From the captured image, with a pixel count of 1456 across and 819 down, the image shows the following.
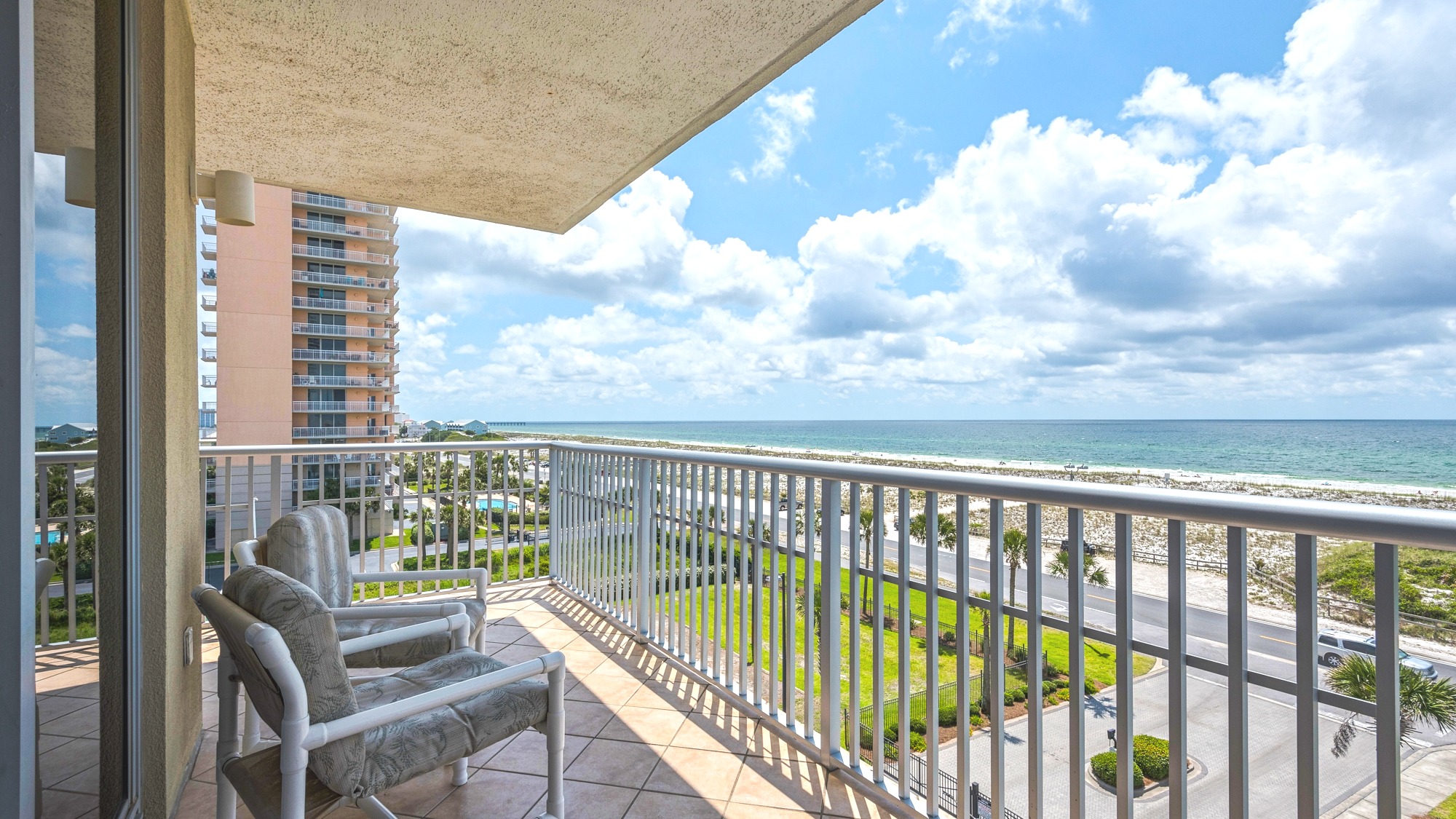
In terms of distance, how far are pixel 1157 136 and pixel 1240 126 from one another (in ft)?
13.4

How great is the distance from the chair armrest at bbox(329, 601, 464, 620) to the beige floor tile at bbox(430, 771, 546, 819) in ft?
1.79

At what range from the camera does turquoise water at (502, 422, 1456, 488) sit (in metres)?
31.4

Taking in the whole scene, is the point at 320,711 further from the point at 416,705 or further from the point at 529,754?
the point at 529,754

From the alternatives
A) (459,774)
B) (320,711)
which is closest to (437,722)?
(320,711)

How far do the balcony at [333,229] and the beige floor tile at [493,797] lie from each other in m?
27.7

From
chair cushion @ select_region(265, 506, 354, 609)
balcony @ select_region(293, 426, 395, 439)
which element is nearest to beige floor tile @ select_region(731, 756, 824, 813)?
chair cushion @ select_region(265, 506, 354, 609)

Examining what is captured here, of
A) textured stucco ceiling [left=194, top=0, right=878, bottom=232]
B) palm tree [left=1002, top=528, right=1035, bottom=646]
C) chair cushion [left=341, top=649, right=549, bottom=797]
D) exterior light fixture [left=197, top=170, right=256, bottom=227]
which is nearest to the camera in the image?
chair cushion [left=341, top=649, right=549, bottom=797]

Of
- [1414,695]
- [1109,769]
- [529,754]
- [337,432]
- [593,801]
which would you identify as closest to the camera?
[1414,695]

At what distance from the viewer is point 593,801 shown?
2057mm

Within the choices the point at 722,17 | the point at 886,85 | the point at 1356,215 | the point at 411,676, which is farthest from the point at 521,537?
the point at 1356,215

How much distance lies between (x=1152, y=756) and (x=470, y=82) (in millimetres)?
3171

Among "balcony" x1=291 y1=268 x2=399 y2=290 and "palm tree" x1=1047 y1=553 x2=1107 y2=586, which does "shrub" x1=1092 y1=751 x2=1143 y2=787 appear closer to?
"palm tree" x1=1047 y1=553 x2=1107 y2=586

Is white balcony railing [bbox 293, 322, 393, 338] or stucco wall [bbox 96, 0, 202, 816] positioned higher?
white balcony railing [bbox 293, 322, 393, 338]

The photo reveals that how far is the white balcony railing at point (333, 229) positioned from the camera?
24672 mm
